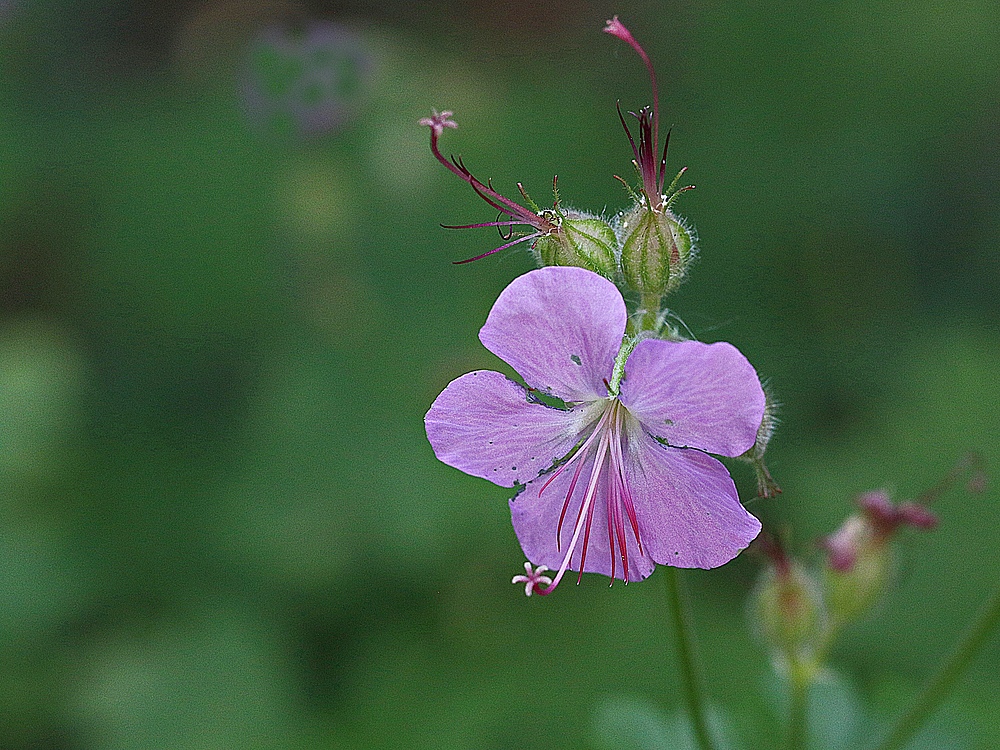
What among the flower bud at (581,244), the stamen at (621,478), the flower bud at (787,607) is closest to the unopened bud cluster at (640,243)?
the flower bud at (581,244)

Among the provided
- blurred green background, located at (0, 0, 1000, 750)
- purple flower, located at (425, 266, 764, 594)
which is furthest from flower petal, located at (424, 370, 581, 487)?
blurred green background, located at (0, 0, 1000, 750)

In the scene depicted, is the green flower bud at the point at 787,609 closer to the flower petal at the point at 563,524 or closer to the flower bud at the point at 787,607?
the flower bud at the point at 787,607

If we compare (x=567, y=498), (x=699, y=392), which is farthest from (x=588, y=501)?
(x=699, y=392)

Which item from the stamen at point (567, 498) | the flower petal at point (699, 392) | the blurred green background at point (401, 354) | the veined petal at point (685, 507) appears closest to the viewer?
the flower petal at point (699, 392)

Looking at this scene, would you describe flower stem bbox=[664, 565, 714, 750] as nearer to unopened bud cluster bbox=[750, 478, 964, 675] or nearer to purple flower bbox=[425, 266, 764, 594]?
purple flower bbox=[425, 266, 764, 594]

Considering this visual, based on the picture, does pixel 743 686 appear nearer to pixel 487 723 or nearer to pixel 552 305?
pixel 487 723

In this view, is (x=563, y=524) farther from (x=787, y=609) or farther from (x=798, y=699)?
(x=798, y=699)
